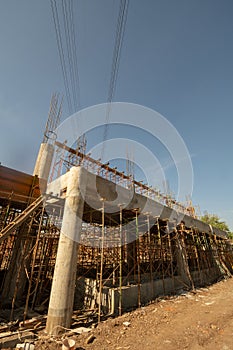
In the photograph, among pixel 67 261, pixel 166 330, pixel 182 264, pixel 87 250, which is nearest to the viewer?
pixel 166 330

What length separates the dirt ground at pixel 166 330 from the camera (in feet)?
17.0

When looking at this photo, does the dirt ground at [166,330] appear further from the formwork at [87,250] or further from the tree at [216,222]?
the tree at [216,222]

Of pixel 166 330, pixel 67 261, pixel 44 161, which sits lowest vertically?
pixel 166 330

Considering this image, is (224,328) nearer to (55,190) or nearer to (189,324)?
(189,324)

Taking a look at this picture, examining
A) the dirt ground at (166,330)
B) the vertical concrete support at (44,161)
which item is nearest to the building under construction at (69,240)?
the vertical concrete support at (44,161)

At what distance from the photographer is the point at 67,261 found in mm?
6695

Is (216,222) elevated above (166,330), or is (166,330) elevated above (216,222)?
(216,222)

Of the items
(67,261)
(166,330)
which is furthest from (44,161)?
(166,330)

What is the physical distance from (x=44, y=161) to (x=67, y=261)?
7.41 meters

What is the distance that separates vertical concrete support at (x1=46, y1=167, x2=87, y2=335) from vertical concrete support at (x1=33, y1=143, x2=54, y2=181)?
173 inches

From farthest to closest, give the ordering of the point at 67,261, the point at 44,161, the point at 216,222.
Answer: the point at 216,222, the point at 44,161, the point at 67,261

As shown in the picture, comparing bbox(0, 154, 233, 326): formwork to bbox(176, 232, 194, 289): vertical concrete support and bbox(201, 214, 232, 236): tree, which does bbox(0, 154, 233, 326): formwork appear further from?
bbox(201, 214, 232, 236): tree

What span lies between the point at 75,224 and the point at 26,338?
3.63m

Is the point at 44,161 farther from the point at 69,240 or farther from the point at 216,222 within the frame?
the point at 216,222
